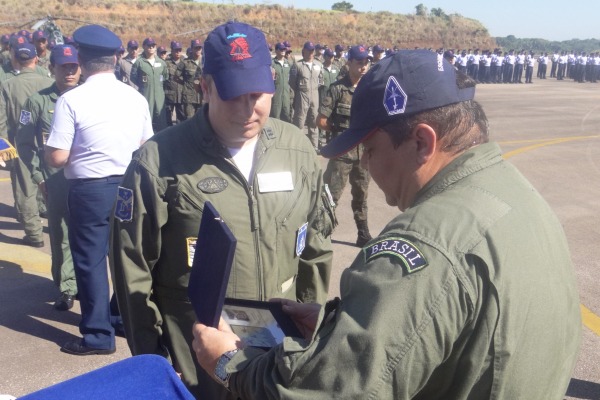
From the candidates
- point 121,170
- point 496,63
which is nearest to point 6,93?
point 121,170

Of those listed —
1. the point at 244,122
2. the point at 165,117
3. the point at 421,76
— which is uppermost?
the point at 421,76

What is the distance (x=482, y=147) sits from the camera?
5.50ft

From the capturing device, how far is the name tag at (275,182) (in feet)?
9.00

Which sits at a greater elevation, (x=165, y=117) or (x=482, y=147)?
(x=482, y=147)

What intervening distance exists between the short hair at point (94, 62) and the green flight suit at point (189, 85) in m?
9.25

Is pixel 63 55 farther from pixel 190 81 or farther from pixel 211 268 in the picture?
pixel 190 81

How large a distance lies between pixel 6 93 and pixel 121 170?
342cm

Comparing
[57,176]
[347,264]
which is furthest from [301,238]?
[347,264]

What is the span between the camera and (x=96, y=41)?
165 inches

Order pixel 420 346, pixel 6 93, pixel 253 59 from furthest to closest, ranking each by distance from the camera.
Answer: pixel 6 93 < pixel 253 59 < pixel 420 346

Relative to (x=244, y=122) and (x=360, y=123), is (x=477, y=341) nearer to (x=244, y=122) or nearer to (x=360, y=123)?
(x=360, y=123)

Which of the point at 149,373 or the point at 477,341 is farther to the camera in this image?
the point at 149,373

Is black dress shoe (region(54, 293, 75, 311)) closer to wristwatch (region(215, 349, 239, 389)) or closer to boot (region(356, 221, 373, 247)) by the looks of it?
boot (region(356, 221, 373, 247))

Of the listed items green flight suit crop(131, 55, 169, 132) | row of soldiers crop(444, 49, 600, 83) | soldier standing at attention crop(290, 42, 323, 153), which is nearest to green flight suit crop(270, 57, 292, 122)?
soldier standing at attention crop(290, 42, 323, 153)
